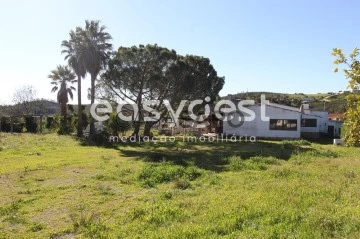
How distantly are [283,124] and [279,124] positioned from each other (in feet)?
1.33

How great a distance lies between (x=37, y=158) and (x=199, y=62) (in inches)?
781

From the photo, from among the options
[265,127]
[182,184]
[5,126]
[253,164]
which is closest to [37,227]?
[182,184]

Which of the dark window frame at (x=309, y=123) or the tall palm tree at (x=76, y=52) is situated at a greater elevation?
the tall palm tree at (x=76, y=52)

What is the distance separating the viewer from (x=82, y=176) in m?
15.1

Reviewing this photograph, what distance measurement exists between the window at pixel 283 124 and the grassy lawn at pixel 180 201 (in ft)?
59.9

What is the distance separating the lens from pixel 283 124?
36.3 metres

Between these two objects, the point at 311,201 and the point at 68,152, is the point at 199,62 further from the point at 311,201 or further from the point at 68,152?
the point at 311,201

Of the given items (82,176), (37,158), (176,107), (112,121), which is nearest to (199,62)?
(176,107)

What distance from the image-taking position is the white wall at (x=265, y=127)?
3578 centimetres

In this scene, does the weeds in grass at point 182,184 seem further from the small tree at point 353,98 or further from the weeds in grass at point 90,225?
the small tree at point 353,98

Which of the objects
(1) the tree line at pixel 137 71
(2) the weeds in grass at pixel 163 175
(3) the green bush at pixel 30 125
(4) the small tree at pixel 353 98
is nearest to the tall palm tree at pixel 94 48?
(1) the tree line at pixel 137 71

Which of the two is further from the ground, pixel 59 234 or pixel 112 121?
pixel 112 121

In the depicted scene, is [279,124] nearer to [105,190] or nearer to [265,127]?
[265,127]

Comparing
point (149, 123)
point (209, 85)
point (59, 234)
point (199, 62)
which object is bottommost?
point (59, 234)
